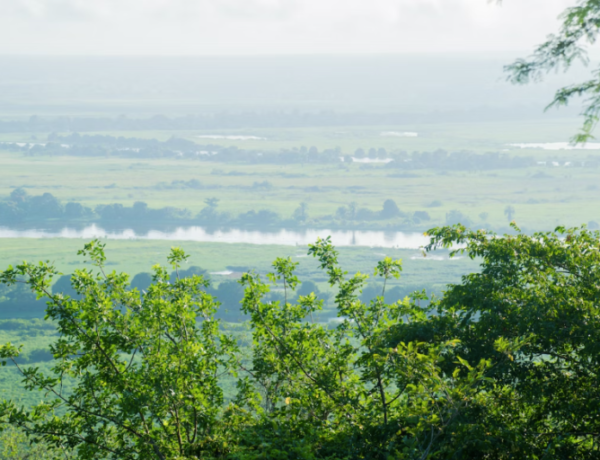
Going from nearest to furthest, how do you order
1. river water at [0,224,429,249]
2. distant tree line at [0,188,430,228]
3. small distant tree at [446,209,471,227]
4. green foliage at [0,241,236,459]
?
green foliage at [0,241,236,459] < river water at [0,224,429,249] < small distant tree at [446,209,471,227] < distant tree line at [0,188,430,228]

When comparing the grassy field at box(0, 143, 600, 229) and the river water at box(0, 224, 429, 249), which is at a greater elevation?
the grassy field at box(0, 143, 600, 229)

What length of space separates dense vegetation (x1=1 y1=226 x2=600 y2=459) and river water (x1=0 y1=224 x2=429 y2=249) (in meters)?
63.7

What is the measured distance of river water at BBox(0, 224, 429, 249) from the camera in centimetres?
7344

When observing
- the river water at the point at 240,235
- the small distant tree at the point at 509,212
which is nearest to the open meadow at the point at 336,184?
the small distant tree at the point at 509,212

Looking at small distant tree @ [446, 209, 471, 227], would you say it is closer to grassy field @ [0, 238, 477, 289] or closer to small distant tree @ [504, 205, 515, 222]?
small distant tree @ [504, 205, 515, 222]

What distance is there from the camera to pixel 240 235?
7881 cm

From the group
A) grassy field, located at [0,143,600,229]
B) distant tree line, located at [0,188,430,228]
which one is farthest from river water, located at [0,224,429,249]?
grassy field, located at [0,143,600,229]

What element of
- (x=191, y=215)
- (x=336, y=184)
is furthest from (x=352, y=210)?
(x=191, y=215)

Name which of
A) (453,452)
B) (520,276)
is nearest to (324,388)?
(453,452)

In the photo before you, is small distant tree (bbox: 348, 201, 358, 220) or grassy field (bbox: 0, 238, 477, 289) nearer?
grassy field (bbox: 0, 238, 477, 289)

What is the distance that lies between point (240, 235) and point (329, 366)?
72042 mm

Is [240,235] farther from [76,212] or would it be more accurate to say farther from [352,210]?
[76,212]

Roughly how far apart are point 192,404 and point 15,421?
5.13ft

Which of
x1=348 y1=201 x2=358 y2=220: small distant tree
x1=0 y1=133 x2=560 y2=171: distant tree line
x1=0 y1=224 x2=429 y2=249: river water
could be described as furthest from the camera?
x1=0 y1=133 x2=560 y2=171: distant tree line
